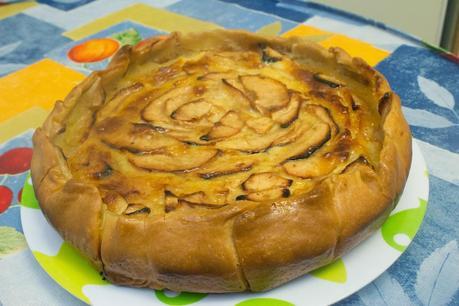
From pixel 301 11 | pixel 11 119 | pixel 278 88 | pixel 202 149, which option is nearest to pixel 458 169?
pixel 278 88

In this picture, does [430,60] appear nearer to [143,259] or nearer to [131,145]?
[131,145]

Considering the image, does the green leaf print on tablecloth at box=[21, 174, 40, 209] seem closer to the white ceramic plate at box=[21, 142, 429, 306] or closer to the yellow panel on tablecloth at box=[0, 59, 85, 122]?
the white ceramic plate at box=[21, 142, 429, 306]

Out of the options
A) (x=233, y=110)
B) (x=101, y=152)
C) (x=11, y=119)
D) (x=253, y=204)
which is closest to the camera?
(x=253, y=204)

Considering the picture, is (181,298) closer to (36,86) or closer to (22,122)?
(22,122)

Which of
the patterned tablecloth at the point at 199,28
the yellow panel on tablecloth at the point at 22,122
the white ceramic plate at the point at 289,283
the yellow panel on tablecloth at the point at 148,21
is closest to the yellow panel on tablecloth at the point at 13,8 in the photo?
the patterned tablecloth at the point at 199,28

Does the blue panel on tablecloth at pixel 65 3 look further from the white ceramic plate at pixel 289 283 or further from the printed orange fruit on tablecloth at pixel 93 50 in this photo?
the white ceramic plate at pixel 289 283
